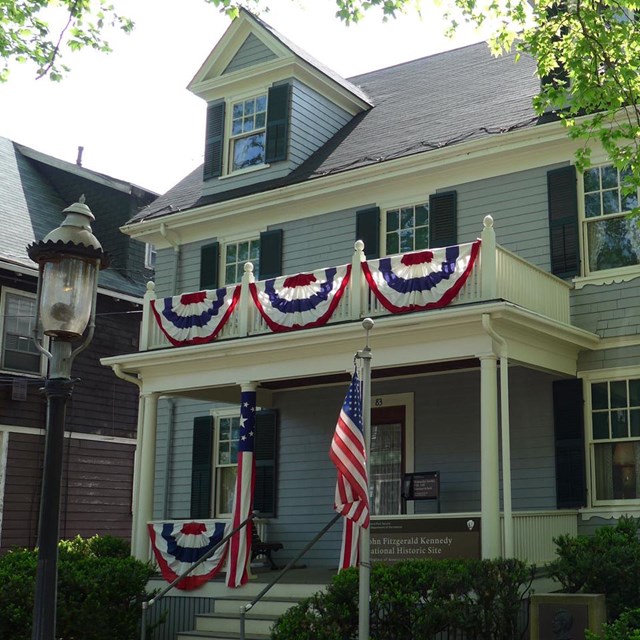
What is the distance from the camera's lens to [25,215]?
2300 centimetres

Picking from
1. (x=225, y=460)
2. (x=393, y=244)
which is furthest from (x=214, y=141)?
(x=225, y=460)

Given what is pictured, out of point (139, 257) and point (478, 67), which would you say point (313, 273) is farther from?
point (139, 257)

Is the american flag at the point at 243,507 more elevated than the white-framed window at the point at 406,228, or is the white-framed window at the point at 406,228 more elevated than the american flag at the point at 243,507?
the white-framed window at the point at 406,228

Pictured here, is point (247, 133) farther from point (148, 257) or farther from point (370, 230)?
point (148, 257)

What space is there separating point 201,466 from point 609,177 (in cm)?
877

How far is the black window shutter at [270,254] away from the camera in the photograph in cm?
1750

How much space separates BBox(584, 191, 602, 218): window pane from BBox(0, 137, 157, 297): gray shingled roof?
476 inches

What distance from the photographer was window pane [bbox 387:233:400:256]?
1608 cm

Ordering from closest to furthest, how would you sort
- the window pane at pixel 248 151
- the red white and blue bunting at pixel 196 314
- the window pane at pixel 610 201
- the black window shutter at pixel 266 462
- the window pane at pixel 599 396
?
the window pane at pixel 599 396 < the window pane at pixel 610 201 < the red white and blue bunting at pixel 196 314 < the black window shutter at pixel 266 462 < the window pane at pixel 248 151

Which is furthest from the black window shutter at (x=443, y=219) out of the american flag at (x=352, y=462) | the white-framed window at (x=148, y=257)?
the white-framed window at (x=148, y=257)

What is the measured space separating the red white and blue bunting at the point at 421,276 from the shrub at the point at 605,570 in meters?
3.47

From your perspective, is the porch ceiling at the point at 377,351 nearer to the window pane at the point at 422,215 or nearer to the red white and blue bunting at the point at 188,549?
the red white and blue bunting at the point at 188,549

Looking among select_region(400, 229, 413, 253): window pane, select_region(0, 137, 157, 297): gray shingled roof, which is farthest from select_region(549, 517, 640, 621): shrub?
select_region(0, 137, 157, 297): gray shingled roof

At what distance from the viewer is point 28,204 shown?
23562 mm
